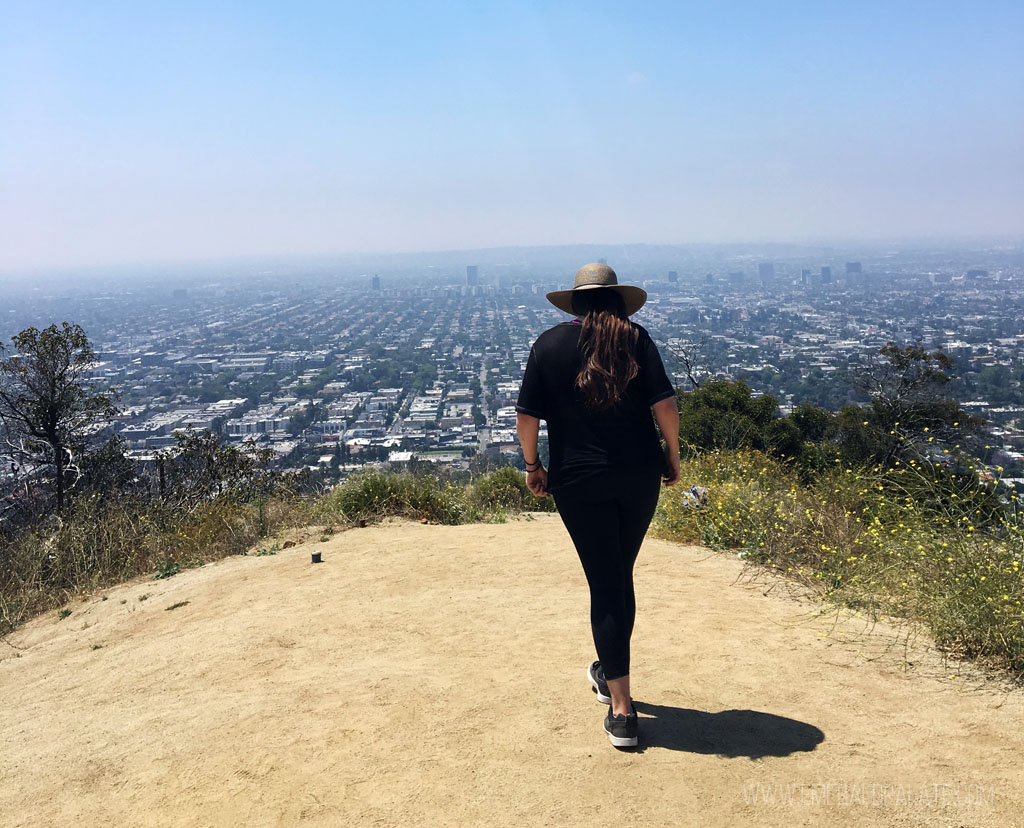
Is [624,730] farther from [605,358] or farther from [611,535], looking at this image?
[605,358]

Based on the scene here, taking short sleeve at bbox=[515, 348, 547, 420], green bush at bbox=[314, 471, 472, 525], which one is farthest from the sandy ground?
green bush at bbox=[314, 471, 472, 525]

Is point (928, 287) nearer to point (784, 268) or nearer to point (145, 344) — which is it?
point (784, 268)

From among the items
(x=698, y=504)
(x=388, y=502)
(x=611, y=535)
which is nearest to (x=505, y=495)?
(x=388, y=502)

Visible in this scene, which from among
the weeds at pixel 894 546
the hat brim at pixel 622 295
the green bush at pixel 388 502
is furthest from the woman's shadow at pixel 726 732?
the green bush at pixel 388 502

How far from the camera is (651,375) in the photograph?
9.61 feet

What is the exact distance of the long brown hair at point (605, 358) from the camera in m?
2.85

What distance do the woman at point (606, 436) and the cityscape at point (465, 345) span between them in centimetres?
299

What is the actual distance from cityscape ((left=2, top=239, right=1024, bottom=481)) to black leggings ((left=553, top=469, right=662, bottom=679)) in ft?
9.83

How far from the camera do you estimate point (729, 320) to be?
46719mm

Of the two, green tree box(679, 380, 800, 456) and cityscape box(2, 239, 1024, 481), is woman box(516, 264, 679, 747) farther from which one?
green tree box(679, 380, 800, 456)

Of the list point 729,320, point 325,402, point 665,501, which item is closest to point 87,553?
point 665,501

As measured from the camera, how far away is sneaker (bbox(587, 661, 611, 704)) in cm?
330

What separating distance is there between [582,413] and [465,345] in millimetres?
45530

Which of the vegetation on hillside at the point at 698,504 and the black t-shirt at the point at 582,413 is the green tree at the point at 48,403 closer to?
the vegetation on hillside at the point at 698,504
